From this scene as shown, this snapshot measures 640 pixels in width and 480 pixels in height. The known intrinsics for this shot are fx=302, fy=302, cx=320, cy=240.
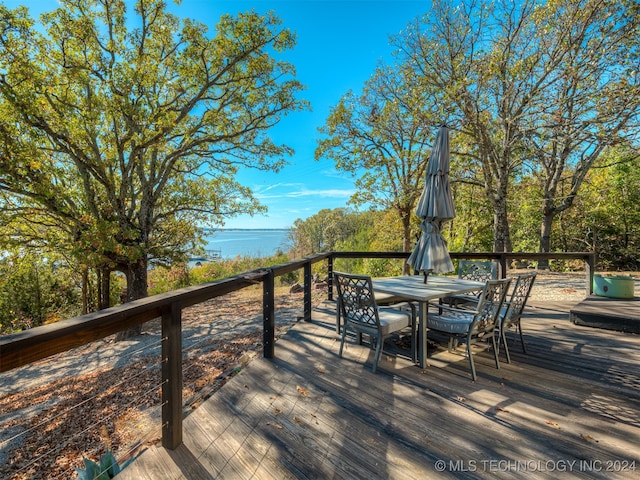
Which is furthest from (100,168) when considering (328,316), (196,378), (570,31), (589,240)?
(589,240)

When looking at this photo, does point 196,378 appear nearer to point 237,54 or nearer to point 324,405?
point 324,405

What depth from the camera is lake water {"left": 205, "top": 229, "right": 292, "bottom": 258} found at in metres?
12.5

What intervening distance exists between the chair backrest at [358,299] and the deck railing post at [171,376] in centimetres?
150

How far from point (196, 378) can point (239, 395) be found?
6.22 ft

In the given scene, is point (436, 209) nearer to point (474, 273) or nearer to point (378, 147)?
point (474, 273)

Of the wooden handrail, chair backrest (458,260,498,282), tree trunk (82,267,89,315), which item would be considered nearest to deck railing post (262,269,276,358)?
the wooden handrail

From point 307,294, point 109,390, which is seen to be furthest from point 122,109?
point 307,294

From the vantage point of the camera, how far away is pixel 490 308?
2770 mm

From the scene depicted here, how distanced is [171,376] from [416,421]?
159 cm

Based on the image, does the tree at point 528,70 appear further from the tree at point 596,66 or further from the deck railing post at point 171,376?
the deck railing post at point 171,376

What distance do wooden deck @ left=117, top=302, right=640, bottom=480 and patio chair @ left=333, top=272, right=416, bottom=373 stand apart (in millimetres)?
352

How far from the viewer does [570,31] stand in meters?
5.91

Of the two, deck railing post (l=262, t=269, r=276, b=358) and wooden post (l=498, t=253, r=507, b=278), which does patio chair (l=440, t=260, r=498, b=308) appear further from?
deck railing post (l=262, t=269, r=276, b=358)

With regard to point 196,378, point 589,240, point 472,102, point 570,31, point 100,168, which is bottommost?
point 196,378
